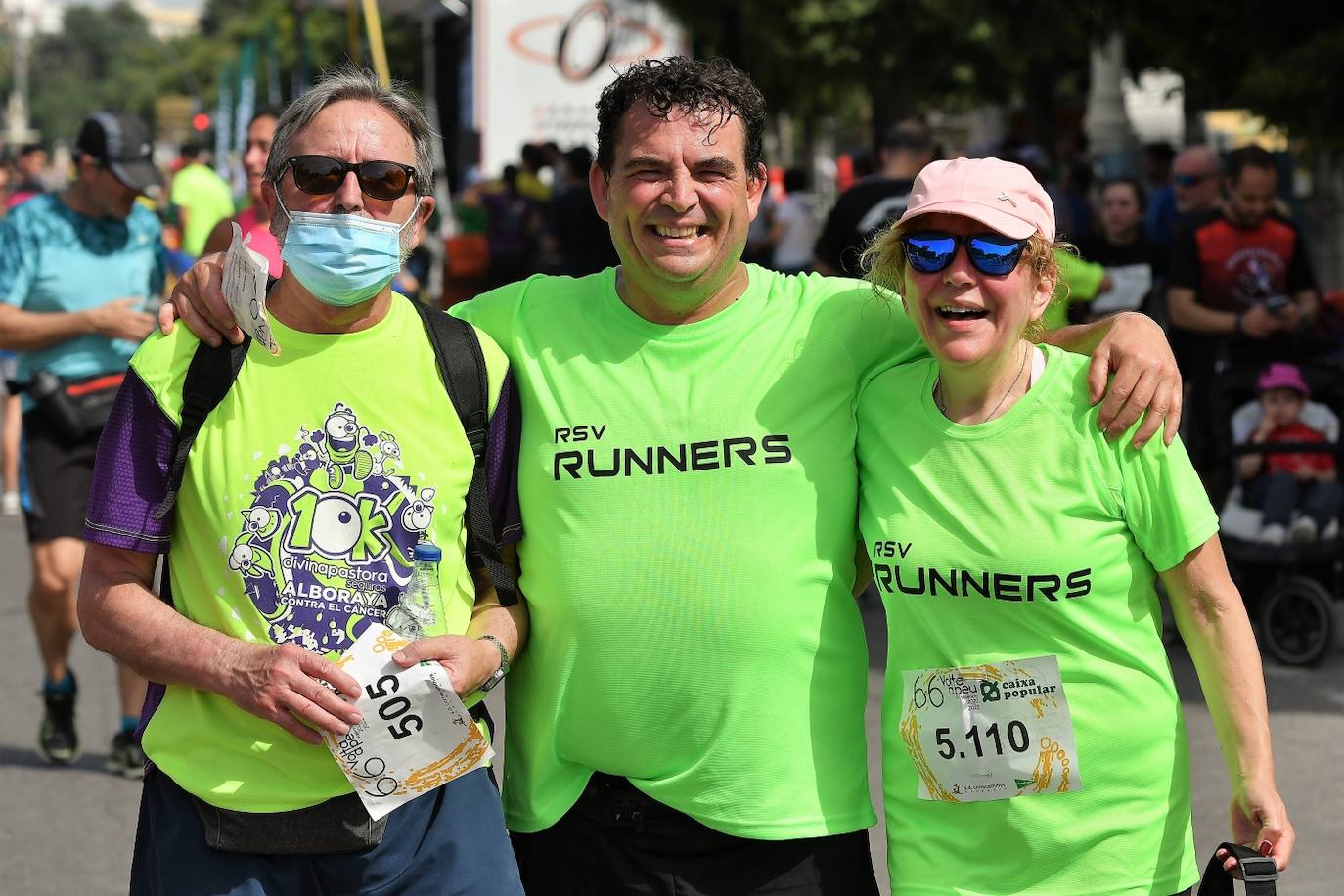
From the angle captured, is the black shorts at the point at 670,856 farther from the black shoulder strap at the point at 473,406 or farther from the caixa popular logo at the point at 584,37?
the caixa popular logo at the point at 584,37

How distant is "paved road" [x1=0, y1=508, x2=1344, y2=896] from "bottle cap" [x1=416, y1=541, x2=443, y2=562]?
10.1 feet

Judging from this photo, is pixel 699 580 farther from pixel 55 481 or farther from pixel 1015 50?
pixel 1015 50

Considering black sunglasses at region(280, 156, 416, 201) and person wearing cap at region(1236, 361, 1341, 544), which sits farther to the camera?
person wearing cap at region(1236, 361, 1341, 544)

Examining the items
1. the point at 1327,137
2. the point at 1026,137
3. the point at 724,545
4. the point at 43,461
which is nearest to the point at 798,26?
the point at 1026,137

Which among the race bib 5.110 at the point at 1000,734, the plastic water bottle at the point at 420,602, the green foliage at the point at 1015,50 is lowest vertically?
the race bib 5.110 at the point at 1000,734

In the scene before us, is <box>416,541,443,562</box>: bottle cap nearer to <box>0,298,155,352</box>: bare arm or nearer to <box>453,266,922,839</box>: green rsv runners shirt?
<box>453,266,922,839</box>: green rsv runners shirt

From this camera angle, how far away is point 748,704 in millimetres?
3180

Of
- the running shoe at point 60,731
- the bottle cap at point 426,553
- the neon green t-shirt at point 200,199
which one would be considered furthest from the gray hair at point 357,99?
the neon green t-shirt at point 200,199

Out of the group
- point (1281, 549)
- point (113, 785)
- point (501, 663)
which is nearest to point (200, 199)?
point (113, 785)

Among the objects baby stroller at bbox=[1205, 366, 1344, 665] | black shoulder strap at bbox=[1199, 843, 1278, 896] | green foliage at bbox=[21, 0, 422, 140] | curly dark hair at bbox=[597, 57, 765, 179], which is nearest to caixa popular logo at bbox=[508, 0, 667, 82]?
A: baby stroller at bbox=[1205, 366, 1344, 665]

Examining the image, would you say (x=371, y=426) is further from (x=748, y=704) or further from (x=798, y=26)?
(x=798, y=26)

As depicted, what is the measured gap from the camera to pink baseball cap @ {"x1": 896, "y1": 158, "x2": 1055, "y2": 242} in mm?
3045

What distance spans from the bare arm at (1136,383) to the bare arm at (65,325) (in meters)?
4.33

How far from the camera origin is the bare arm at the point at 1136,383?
9.98ft
